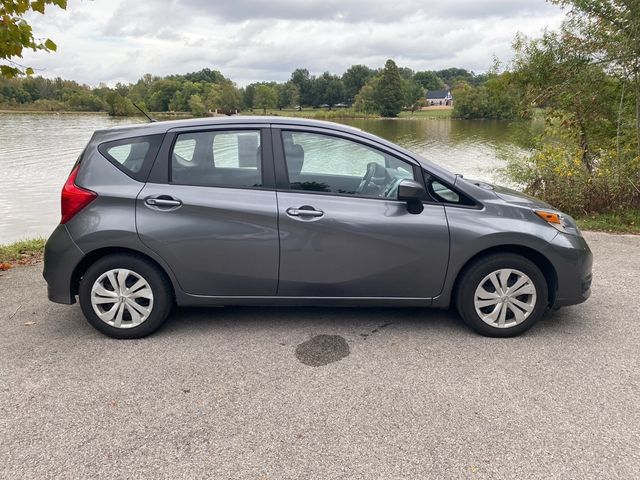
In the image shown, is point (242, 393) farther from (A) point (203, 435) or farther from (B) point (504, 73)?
(B) point (504, 73)

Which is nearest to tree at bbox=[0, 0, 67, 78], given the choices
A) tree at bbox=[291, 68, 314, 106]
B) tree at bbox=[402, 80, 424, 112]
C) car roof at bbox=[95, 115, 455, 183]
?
car roof at bbox=[95, 115, 455, 183]

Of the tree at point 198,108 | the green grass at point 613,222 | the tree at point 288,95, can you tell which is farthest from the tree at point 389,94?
the green grass at point 613,222

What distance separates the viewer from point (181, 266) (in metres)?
3.51

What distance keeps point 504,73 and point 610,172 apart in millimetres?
A: 6495

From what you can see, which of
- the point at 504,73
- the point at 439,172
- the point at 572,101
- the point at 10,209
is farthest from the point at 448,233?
the point at 10,209

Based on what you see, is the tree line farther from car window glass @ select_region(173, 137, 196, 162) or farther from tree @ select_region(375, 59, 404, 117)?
car window glass @ select_region(173, 137, 196, 162)

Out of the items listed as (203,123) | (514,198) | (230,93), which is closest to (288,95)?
(230,93)

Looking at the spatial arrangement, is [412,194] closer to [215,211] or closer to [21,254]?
[215,211]

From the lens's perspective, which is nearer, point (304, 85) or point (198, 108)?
point (198, 108)

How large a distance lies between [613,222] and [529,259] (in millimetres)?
4802

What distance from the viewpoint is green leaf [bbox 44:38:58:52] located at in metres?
4.91

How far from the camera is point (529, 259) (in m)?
3.60

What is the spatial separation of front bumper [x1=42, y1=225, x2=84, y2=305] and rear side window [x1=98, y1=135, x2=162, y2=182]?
2.00 ft

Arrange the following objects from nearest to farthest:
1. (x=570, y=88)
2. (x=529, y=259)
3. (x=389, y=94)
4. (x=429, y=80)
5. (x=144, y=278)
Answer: (x=144, y=278) < (x=529, y=259) < (x=570, y=88) < (x=389, y=94) < (x=429, y=80)
